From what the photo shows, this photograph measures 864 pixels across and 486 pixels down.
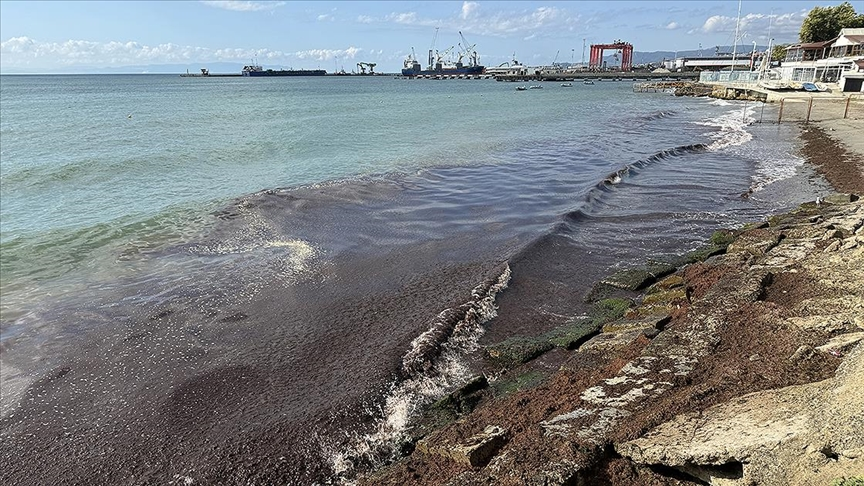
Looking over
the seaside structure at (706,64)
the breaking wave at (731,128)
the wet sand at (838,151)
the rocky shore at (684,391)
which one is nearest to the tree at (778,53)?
the seaside structure at (706,64)

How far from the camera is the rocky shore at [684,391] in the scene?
15.9 feet

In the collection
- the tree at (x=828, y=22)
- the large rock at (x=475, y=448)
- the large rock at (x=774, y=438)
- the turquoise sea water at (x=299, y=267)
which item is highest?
the tree at (x=828, y=22)

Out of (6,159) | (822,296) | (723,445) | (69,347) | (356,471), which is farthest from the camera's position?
(6,159)

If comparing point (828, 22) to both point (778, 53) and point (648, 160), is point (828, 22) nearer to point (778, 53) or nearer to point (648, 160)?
point (778, 53)

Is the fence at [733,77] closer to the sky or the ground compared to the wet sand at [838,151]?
closer to the sky

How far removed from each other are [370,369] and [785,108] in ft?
196

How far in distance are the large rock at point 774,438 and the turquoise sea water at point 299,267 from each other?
4.10m

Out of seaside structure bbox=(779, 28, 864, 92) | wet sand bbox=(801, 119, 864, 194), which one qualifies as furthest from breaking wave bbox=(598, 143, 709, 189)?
seaside structure bbox=(779, 28, 864, 92)

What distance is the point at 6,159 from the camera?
3497 centimetres

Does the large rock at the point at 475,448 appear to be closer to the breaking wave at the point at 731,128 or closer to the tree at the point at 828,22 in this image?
the breaking wave at the point at 731,128

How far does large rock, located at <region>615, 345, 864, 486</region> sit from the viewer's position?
4.39 metres

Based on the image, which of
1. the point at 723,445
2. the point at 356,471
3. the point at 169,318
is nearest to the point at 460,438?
the point at 356,471

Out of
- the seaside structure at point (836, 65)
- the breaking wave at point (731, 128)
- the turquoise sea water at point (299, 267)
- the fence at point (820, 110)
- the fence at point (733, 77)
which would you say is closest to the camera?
the turquoise sea water at point (299, 267)

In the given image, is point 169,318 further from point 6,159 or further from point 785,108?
point 785,108
